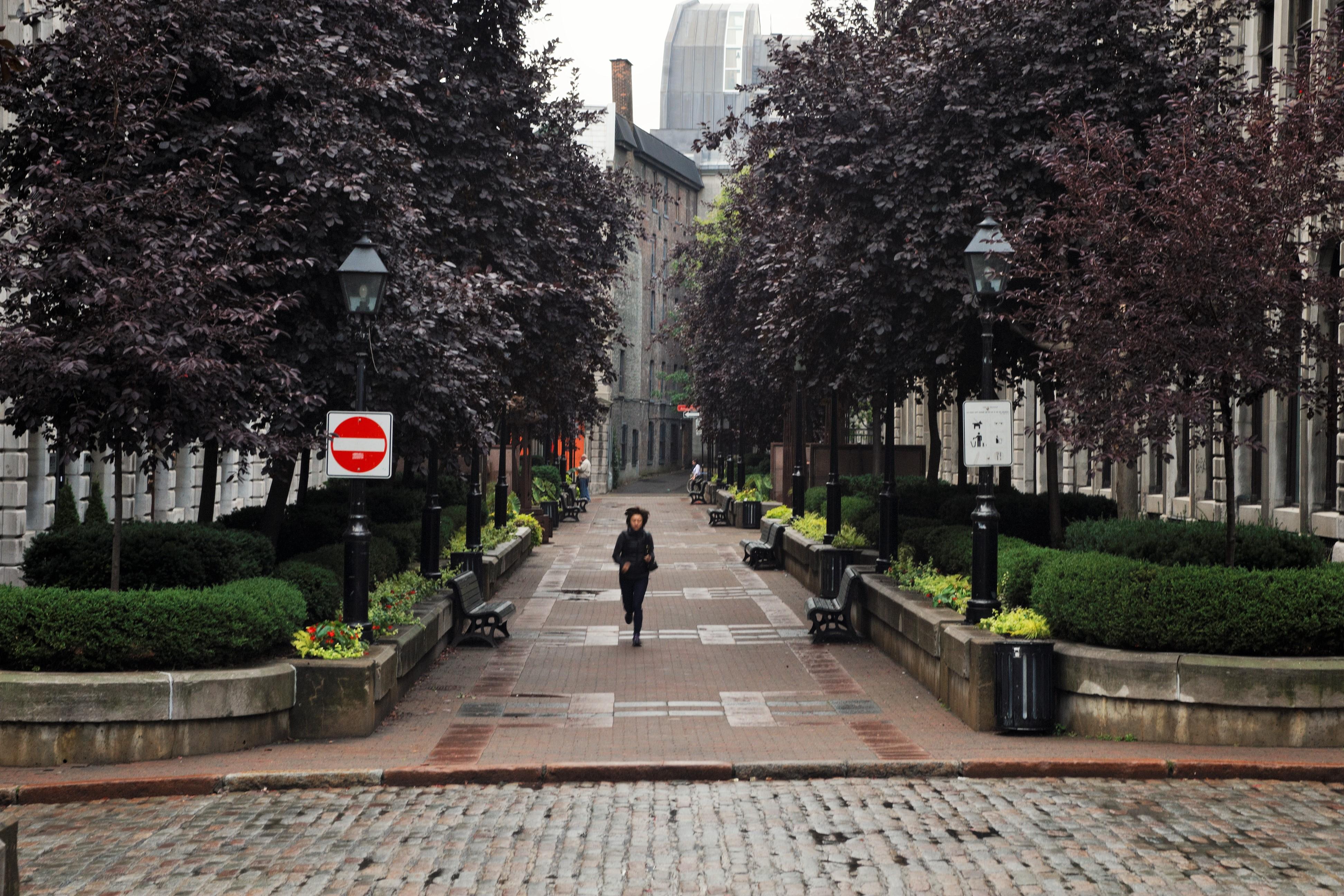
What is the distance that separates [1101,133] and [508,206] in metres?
8.12

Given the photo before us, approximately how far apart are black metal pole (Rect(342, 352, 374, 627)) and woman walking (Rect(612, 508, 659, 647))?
4974 millimetres

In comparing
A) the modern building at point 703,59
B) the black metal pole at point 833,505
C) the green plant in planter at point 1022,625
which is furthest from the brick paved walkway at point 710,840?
the modern building at point 703,59

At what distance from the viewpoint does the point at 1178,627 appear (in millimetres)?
10578

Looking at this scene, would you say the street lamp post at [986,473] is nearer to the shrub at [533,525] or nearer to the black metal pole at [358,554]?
the black metal pole at [358,554]

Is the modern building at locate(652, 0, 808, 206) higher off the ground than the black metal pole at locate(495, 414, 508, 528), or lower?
higher

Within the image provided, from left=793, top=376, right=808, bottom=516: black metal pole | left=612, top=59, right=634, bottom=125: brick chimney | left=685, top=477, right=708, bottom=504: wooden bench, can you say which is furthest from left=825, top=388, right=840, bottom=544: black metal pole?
left=612, top=59, right=634, bottom=125: brick chimney

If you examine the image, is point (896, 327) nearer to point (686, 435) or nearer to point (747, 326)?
point (747, 326)

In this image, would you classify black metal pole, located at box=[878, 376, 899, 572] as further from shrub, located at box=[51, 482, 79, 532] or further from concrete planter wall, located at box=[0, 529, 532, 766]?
shrub, located at box=[51, 482, 79, 532]

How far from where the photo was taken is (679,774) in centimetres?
1002

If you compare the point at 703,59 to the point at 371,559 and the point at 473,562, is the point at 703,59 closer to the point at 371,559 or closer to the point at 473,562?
the point at 473,562

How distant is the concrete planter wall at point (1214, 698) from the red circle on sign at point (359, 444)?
583cm

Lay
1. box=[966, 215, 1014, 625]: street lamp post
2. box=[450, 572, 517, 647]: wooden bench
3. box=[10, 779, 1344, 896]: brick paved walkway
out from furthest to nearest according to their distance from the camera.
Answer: box=[450, 572, 517, 647]: wooden bench
box=[966, 215, 1014, 625]: street lamp post
box=[10, 779, 1344, 896]: brick paved walkway

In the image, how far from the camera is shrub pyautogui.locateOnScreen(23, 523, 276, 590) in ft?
38.8

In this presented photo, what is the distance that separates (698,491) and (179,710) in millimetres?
48528
